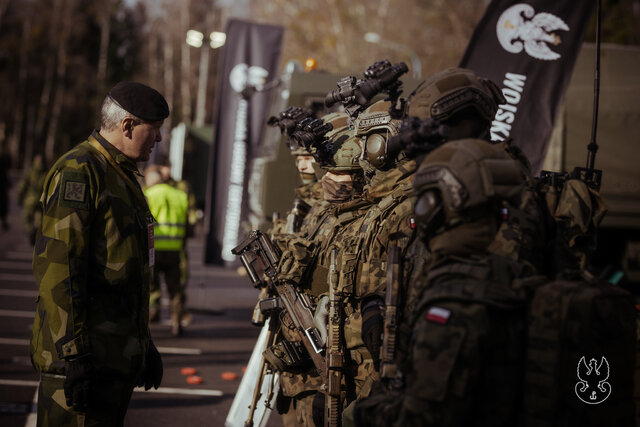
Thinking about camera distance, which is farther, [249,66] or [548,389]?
[249,66]

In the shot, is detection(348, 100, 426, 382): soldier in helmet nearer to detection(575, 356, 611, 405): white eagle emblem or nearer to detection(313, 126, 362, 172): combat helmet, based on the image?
detection(313, 126, 362, 172): combat helmet

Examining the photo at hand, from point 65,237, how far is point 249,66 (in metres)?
8.75

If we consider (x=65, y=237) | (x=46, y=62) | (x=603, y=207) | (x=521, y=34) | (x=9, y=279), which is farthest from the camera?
(x=46, y=62)

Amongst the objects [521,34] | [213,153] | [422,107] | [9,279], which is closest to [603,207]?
[422,107]

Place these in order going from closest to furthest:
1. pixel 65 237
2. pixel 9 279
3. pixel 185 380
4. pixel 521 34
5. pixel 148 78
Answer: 1. pixel 65 237
2. pixel 521 34
3. pixel 185 380
4. pixel 9 279
5. pixel 148 78

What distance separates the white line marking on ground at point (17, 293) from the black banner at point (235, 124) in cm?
298

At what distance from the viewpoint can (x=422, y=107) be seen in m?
2.97

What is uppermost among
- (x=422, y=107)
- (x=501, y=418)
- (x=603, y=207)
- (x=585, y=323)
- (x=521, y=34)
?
(x=521, y=34)

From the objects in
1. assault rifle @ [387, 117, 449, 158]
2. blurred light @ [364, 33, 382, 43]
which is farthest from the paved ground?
blurred light @ [364, 33, 382, 43]

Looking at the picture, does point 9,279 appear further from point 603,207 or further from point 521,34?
point 603,207

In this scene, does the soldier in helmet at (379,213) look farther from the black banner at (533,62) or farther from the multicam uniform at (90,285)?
the black banner at (533,62)

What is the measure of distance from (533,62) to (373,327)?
11.1 feet

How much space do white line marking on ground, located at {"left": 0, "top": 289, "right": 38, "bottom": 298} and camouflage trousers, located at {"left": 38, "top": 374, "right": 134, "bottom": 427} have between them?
9313 mm

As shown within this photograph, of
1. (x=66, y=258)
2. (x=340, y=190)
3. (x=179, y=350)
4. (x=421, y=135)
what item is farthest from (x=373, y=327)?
(x=179, y=350)
